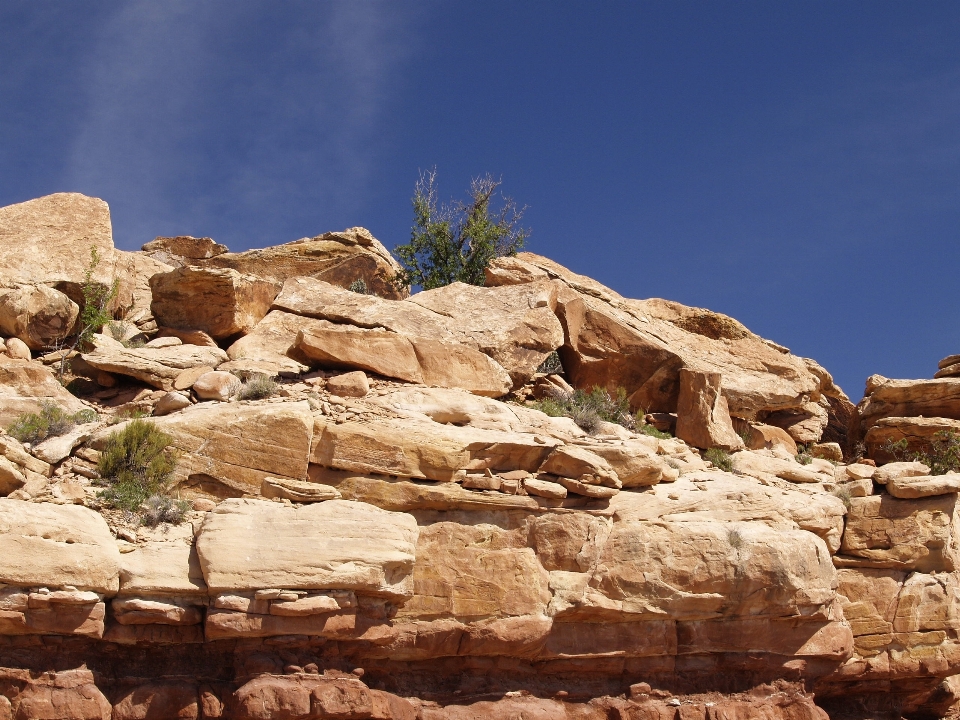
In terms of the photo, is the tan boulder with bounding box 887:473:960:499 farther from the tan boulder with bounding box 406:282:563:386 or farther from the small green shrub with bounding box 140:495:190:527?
the small green shrub with bounding box 140:495:190:527

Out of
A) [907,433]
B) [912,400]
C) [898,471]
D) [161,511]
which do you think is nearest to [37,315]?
[161,511]

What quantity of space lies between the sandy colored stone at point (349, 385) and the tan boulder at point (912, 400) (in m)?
10.5

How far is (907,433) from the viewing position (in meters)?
19.0

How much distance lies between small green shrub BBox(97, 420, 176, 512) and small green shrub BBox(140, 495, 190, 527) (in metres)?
0.09

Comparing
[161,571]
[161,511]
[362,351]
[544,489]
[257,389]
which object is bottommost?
[161,571]

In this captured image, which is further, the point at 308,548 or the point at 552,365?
the point at 552,365

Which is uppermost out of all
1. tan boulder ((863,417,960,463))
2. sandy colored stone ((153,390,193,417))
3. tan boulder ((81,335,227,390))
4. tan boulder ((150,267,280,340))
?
tan boulder ((150,267,280,340))

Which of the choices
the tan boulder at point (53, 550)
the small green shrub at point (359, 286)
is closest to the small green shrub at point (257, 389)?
the tan boulder at point (53, 550)

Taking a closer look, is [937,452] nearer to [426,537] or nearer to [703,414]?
[703,414]

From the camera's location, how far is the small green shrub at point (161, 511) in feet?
37.6

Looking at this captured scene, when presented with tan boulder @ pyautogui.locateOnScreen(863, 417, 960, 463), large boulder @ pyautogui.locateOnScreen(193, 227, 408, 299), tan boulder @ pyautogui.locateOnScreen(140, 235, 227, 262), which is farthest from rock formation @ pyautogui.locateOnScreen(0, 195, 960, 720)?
tan boulder @ pyautogui.locateOnScreen(140, 235, 227, 262)

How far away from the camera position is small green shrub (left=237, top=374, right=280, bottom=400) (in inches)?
541

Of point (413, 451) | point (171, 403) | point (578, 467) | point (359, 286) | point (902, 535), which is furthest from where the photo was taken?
point (359, 286)

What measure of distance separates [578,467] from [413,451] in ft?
6.97
